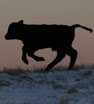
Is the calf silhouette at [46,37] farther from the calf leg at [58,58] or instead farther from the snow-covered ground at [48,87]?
the snow-covered ground at [48,87]

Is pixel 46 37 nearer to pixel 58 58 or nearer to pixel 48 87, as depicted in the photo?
pixel 58 58

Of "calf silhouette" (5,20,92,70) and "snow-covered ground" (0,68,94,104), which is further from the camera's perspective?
"calf silhouette" (5,20,92,70)

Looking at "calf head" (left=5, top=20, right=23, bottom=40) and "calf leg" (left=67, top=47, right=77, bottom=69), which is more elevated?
"calf head" (left=5, top=20, right=23, bottom=40)

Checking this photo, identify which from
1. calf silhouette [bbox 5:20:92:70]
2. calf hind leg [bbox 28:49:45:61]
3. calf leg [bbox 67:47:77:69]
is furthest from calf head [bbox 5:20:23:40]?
calf leg [bbox 67:47:77:69]

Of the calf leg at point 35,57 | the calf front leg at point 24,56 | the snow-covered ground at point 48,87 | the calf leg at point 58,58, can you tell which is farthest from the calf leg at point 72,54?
the calf front leg at point 24,56

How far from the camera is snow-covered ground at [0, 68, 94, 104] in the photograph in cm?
738

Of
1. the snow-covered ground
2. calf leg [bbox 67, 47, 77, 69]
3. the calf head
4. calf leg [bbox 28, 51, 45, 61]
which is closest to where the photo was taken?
the snow-covered ground

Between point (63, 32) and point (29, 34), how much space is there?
3.75 ft

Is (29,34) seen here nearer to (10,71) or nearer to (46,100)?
(10,71)

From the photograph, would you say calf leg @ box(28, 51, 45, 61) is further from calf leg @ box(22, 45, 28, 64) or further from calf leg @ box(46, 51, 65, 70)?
calf leg @ box(46, 51, 65, 70)

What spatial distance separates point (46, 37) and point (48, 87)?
4.10 m

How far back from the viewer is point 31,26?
43.7 feet

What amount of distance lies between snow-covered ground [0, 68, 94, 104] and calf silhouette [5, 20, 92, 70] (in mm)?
1442

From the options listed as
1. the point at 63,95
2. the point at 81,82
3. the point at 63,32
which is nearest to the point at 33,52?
the point at 63,32
